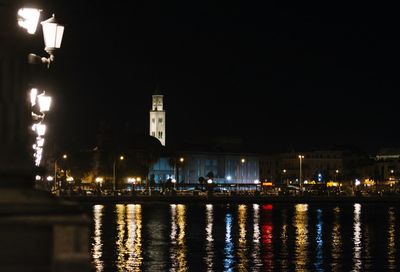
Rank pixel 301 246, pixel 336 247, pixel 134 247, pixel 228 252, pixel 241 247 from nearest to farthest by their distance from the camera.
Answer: pixel 228 252, pixel 134 247, pixel 241 247, pixel 336 247, pixel 301 246

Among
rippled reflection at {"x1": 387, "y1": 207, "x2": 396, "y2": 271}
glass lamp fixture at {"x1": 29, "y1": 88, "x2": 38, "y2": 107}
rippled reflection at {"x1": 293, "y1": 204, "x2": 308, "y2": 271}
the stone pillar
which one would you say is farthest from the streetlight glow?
rippled reflection at {"x1": 387, "y1": 207, "x2": 396, "y2": 271}

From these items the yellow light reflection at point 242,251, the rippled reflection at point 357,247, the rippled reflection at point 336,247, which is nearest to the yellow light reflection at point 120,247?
the yellow light reflection at point 242,251

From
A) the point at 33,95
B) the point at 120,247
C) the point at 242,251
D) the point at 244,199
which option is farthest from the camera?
the point at 244,199

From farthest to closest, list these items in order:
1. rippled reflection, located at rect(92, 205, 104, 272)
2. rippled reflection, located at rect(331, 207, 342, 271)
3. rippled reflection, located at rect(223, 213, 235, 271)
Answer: rippled reflection, located at rect(331, 207, 342, 271)
rippled reflection, located at rect(223, 213, 235, 271)
rippled reflection, located at rect(92, 205, 104, 272)

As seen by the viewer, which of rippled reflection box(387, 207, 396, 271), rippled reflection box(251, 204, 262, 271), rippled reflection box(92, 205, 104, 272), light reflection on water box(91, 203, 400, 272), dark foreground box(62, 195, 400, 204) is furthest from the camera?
dark foreground box(62, 195, 400, 204)

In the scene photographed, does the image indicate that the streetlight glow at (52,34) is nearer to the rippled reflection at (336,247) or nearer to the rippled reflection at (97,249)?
the rippled reflection at (97,249)

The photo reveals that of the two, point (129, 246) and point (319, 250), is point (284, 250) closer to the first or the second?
point (319, 250)

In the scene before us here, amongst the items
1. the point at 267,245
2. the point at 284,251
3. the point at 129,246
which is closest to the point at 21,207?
the point at 284,251

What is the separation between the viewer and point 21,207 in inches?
299

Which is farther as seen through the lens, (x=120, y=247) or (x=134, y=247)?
(x=134, y=247)

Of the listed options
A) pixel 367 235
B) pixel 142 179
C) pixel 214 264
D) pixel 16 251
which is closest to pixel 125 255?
pixel 214 264

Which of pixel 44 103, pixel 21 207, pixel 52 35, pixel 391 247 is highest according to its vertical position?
pixel 52 35

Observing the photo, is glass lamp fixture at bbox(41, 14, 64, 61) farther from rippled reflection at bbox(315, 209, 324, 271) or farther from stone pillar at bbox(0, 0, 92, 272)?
rippled reflection at bbox(315, 209, 324, 271)

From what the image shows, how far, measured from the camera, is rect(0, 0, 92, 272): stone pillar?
24.9 feet
